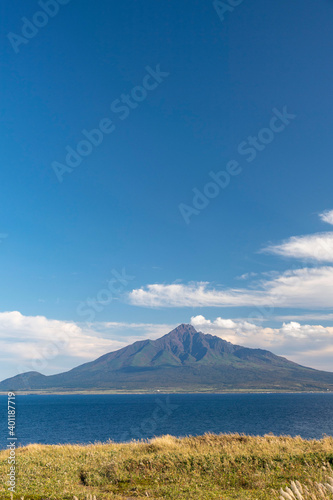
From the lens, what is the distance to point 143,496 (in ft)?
44.3

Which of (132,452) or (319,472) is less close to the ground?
(319,472)

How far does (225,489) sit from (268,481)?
75.1 inches

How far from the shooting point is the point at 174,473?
16344 mm

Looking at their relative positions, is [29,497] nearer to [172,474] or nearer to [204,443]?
[172,474]

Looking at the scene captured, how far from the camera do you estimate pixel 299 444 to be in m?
22.4

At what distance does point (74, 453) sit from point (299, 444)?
14419mm

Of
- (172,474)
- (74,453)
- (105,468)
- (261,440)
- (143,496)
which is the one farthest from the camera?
(261,440)

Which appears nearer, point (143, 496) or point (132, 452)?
point (143, 496)

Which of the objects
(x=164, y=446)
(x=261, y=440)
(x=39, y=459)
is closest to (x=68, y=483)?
(x=39, y=459)

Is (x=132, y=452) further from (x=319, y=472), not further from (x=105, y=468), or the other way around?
(x=319, y=472)

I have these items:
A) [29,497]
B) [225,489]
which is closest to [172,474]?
[225,489]

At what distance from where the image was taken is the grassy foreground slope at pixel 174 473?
44.8 ft

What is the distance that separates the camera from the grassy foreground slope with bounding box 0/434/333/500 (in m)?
13.6

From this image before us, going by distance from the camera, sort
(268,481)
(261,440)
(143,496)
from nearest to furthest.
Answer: (143,496) → (268,481) → (261,440)
